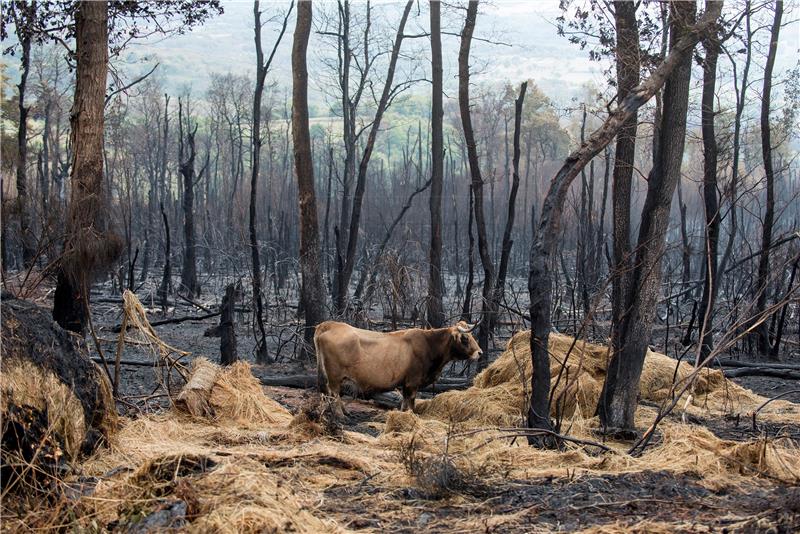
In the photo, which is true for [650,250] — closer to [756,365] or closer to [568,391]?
[568,391]

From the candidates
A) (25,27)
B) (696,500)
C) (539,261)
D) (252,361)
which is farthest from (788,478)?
(25,27)

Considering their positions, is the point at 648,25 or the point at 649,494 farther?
the point at 648,25

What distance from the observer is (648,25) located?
35.4 ft

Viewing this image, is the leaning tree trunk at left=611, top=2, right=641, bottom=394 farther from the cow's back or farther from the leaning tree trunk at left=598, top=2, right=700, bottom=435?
the cow's back

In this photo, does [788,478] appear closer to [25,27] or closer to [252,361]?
[252,361]

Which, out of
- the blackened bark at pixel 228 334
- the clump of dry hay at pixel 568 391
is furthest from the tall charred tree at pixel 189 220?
the clump of dry hay at pixel 568 391

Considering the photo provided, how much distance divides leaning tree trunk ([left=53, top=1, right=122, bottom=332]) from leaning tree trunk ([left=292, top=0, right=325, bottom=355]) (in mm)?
4279

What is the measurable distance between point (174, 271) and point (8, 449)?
111 ft

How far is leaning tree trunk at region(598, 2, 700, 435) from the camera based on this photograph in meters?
9.43

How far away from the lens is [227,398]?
10156 millimetres

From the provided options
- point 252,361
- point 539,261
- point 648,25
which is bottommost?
point 252,361

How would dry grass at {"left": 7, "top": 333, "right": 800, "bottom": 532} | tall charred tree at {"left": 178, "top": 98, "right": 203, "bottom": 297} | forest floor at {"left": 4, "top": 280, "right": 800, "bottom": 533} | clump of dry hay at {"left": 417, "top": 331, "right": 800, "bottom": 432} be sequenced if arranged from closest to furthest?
1. forest floor at {"left": 4, "top": 280, "right": 800, "bottom": 533}
2. dry grass at {"left": 7, "top": 333, "right": 800, "bottom": 532}
3. clump of dry hay at {"left": 417, "top": 331, "right": 800, "bottom": 432}
4. tall charred tree at {"left": 178, "top": 98, "right": 203, "bottom": 297}

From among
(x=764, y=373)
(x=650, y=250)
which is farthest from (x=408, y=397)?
(x=764, y=373)

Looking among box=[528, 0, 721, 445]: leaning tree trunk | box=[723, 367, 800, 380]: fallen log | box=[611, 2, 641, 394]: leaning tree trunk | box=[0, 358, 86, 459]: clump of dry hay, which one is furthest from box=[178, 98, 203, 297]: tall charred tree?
box=[528, 0, 721, 445]: leaning tree trunk
